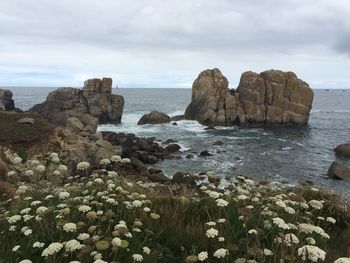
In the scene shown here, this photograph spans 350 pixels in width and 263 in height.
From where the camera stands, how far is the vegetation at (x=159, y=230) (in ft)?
16.8

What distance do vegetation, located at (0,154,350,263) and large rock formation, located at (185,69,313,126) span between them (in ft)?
195

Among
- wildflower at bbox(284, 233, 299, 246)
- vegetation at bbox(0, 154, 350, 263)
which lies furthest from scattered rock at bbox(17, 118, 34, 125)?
wildflower at bbox(284, 233, 299, 246)

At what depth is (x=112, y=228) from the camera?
626 centimetres

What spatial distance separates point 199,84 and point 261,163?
115ft

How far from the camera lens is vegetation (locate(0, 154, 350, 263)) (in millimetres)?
5129

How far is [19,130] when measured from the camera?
76.6 ft

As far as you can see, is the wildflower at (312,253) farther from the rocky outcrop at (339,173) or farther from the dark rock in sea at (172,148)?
the dark rock in sea at (172,148)

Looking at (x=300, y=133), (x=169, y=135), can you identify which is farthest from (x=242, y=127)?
(x=169, y=135)

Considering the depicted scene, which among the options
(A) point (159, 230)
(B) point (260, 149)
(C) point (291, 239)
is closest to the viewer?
(C) point (291, 239)

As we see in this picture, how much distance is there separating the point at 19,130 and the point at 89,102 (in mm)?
45723

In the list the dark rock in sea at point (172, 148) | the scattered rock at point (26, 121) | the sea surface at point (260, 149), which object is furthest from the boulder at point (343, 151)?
the scattered rock at point (26, 121)

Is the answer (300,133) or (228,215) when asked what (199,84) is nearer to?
(300,133)

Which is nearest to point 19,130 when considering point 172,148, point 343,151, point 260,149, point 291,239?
point 291,239

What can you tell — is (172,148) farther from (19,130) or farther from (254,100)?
(254,100)
